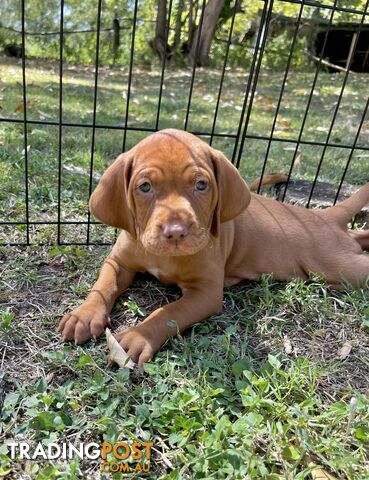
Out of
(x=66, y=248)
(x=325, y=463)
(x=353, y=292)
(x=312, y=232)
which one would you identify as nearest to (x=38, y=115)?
(x=66, y=248)

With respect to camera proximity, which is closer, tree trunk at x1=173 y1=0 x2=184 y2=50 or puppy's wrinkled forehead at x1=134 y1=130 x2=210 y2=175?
puppy's wrinkled forehead at x1=134 y1=130 x2=210 y2=175

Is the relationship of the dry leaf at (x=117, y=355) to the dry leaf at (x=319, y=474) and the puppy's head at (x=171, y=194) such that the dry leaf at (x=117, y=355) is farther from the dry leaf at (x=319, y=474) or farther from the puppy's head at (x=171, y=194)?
the dry leaf at (x=319, y=474)

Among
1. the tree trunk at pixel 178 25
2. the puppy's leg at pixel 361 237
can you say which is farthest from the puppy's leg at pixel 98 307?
the tree trunk at pixel 178 25

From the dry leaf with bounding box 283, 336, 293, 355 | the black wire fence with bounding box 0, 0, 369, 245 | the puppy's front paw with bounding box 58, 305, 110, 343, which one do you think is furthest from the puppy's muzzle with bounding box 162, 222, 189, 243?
the black wire fence with bounding box 0, 0, 369, 245

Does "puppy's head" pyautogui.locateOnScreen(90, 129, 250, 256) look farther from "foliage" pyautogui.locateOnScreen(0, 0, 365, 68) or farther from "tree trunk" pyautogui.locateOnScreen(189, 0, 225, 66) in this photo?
"tree trunk" pyautogui.locateOnScreen(189, 0, 225, 66)

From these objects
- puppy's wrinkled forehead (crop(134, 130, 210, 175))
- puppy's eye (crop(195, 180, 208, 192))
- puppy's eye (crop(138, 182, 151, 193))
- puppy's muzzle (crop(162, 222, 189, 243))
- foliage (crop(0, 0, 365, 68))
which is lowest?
foliage (crop(0, 0, 365, 68))

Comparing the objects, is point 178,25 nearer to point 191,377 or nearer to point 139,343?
point 139,343

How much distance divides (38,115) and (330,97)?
5475 mm

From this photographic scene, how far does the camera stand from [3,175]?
3898 millimetres

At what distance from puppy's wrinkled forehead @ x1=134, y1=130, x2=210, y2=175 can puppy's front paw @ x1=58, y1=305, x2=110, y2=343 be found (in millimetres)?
754

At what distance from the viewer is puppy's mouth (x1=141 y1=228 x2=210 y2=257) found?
2.16m

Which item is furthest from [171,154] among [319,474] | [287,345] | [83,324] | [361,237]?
[361,237]

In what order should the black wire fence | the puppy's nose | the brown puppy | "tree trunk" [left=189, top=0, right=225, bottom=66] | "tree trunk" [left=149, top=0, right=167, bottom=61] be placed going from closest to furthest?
the puppy's nose
the brown puppy
the black wire fence
"tree trunk" [left=149, top=0, right=167, bottom=61]
"tree trunk" [left=189, top=0, right=225, bottom=66]

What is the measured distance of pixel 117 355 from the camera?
7.20 feet
